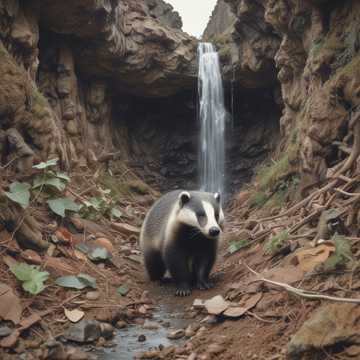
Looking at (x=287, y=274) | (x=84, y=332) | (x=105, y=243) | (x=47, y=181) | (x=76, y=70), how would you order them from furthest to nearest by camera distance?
1. (x=76, y=70)
2. (x=105, y=243)
3. (x=47, y=181)
4. (x=287, y=274)
5. (x=84, y=332)

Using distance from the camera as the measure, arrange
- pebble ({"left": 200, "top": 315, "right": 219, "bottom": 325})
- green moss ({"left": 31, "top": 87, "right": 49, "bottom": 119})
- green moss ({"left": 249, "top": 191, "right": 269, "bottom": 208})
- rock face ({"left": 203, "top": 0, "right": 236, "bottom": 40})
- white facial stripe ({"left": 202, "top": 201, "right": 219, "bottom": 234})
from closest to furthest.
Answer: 1. pebble ({"left": 200, "top": 315, "right": 219, "bottom": 325})
2. white facial stripe ({"left": 202, "top": 201, "right": 219, "bottom": 234})
3. green moss ({"left": 31, "top": 87, "right": 49, "bottom": 119})
4. green moss ({"left": 249, "top": 191, "right": 269, "bottom": 208})
5. rock face ({"left": 203, "top": 0, "right": 236, "bottom": 40})

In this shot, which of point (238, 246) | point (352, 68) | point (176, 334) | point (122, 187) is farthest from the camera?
point (122, 187)

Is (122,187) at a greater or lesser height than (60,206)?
lesser

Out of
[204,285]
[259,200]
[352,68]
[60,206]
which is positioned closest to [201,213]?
[204,285]

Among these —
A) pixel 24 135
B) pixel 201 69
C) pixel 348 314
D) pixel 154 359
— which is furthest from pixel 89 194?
pixel 201 69

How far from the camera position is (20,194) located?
4.10 m

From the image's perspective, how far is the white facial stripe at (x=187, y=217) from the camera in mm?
4356

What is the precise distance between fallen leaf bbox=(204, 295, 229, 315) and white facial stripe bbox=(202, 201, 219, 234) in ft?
2.36

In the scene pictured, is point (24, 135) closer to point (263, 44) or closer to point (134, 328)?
point (134, 328)

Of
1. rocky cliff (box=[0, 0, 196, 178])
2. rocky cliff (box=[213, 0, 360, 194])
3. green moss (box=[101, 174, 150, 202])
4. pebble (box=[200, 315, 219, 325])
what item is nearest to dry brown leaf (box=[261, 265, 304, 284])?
pebble (box=[200, 315, 219, 325])

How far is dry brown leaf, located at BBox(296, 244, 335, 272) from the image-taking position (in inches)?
131

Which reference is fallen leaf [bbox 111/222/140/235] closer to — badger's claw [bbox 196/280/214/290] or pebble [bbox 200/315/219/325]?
badger's claw [bbox 196/280/214/290]

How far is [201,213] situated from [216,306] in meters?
1.04

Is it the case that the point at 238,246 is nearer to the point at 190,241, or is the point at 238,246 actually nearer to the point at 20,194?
the point at 190,241
